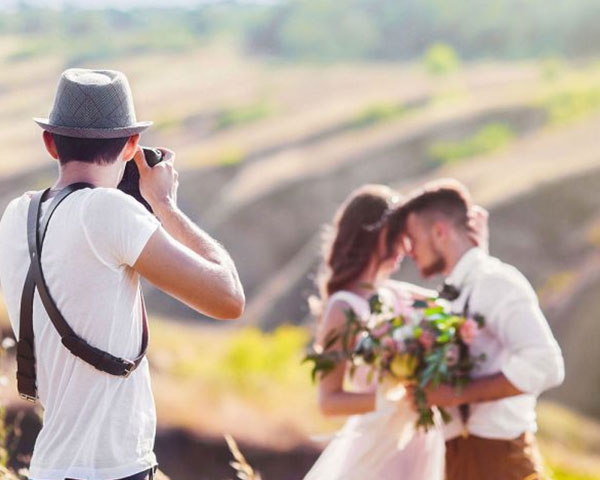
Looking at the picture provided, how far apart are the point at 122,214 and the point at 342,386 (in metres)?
2.11

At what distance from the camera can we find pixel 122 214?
9.56 ft

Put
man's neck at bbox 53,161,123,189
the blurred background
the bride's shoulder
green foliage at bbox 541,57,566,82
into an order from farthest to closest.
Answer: green foliage at bbox 541,57,566,82 < the blurred background < the bride's shoulder < man's neck at bbox 53,161,123,189

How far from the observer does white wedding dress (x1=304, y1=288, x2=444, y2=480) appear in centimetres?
477

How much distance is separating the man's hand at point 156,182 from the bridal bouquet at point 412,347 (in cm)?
160

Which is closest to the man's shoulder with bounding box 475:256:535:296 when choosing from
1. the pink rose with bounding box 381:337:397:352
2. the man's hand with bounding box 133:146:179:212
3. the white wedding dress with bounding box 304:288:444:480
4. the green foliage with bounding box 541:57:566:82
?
the pink rose with bounding box 381:337:397:352

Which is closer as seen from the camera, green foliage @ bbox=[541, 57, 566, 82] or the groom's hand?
the groom's hand

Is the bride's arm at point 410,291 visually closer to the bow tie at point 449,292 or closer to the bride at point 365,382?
the bride at point 365,382

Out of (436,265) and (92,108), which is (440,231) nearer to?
(436,265)

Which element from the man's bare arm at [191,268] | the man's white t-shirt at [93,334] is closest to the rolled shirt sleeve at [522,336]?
the man's bare arm at [191,268]

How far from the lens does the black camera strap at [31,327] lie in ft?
9.73

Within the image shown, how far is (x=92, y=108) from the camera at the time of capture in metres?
3.11

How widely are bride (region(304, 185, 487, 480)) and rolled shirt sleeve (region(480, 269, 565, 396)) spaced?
0.34 m

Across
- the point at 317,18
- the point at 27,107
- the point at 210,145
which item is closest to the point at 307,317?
the point at 210,145

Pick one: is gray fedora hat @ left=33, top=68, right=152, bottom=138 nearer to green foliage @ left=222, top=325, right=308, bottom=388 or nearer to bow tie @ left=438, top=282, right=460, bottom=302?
bow tie @ left=438, top=282, right=460, bottom=302
